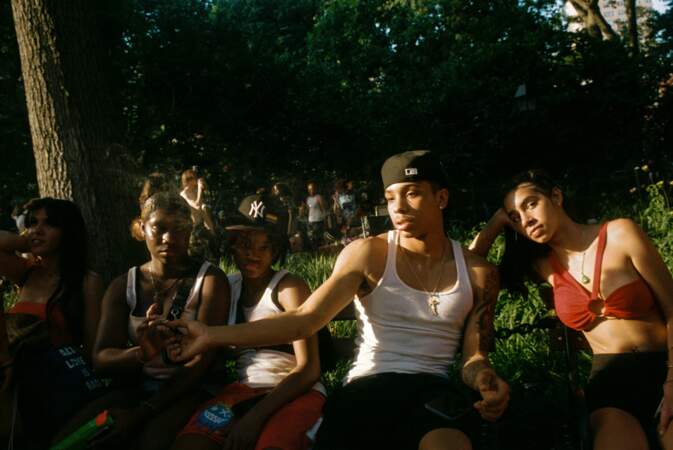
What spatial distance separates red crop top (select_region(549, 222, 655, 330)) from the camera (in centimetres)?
300

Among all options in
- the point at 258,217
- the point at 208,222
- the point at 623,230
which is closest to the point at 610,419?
the point at 623,230

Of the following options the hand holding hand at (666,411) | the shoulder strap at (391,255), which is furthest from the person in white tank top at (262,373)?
the hand holding hand at (666,411)

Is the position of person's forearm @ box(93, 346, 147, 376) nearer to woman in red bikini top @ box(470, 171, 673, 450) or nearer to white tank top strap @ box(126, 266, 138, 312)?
white tank top strap @ box(126, 266, 138, 312)

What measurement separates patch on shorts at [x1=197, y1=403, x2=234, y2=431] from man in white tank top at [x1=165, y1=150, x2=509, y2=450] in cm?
46

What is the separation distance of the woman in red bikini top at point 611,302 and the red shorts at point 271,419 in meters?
1.27

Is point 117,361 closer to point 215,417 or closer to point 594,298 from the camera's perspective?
point 215,417

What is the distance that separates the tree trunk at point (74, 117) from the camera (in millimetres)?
5648

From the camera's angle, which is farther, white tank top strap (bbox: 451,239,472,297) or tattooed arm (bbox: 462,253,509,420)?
white tank top strap (bbox: 451,239,472,297)

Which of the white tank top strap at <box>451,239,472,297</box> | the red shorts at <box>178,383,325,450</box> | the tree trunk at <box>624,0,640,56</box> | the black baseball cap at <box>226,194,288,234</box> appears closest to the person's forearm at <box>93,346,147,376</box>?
the red shorts at <box>178,383,325,450</box>

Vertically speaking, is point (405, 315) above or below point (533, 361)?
above

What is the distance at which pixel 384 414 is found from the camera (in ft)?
9.45

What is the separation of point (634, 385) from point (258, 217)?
2004 millimetres

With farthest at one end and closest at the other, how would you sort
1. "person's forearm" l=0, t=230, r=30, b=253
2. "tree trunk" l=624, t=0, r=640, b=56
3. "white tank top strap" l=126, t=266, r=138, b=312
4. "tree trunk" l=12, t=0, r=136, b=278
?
1. "tree trunk" l=624, t=0, r=640, b=56
2. "tree trunk" l=12, t=0, r=136, b=278
3. "person's forearm" l=0, t=230, r=30, b=253
4. "white tank top strap" l=126, t=266, r=138, b=312

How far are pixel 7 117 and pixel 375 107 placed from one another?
29.2ft
